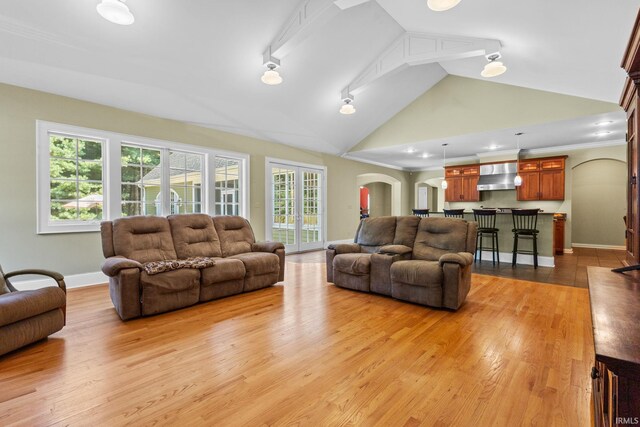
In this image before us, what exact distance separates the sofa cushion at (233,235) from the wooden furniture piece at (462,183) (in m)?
6.31

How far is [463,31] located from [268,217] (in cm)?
460

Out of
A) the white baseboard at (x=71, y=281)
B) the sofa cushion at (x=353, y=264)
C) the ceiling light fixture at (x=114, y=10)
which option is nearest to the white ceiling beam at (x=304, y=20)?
the ceiling light fixture at (x=114, y=10)

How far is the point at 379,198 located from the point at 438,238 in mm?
9560

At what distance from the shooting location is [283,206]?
6.77m

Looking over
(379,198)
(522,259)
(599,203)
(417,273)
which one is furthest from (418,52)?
(379,198)

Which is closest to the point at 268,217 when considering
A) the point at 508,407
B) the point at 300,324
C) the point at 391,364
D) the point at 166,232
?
the point at 166,232

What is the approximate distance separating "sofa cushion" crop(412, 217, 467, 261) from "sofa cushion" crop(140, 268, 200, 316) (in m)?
2.64

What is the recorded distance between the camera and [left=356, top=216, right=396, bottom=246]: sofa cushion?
4.09 metres

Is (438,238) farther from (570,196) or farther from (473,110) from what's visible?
(570,196)

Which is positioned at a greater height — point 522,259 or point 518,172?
point 518,172

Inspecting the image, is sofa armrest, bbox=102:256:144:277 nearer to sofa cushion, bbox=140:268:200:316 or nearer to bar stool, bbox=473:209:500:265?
sofa cushion, bbox=140:268:200:316

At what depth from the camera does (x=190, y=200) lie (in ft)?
17.1

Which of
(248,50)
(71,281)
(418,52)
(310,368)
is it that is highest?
(418,52)

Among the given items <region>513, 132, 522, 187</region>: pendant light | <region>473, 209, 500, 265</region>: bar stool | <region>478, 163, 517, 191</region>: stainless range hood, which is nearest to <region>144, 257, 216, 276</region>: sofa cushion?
<region>473, 209, 500, 265</region>: bar stool
